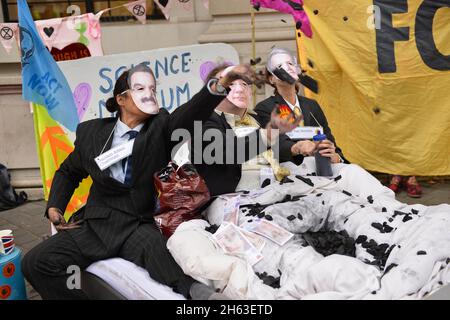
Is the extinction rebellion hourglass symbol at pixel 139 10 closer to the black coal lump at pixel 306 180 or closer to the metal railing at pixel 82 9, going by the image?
the metal railing at pixel 82 9

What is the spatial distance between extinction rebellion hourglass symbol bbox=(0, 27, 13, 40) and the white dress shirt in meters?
2.42

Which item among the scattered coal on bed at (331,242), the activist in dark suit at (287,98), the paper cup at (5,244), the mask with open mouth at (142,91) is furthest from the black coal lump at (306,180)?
the paper cup at (5,244)

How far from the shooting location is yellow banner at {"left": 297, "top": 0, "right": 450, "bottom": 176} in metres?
4.87

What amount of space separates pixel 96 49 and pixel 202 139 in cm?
226

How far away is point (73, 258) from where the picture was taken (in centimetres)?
282

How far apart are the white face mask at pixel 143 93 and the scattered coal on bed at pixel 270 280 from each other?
1190mm

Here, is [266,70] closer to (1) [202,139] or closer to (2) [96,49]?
(1) [202,139]

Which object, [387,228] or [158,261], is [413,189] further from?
[158,261]

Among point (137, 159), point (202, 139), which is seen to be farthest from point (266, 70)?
point (137, 159)

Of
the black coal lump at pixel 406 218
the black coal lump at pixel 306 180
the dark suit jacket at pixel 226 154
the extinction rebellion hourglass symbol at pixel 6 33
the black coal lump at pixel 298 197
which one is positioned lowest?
the black coal lump at pixel 406 218

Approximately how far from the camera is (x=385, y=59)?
4.96 m

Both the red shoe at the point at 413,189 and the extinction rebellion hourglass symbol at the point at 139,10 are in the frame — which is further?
the red shoe at the point at 413,189

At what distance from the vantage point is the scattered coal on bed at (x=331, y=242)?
2588 millimetres

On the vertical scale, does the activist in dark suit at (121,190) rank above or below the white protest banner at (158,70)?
below
